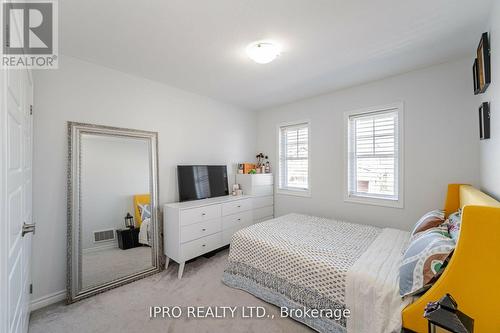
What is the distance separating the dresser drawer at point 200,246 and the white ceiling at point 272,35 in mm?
2223

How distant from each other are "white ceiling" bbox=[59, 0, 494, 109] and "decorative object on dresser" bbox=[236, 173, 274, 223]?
1799 millimetres

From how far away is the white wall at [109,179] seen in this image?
7.64 feet

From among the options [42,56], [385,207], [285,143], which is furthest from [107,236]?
[385,207]

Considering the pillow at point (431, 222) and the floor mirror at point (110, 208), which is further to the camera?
the floor mirror at point (110, 208)

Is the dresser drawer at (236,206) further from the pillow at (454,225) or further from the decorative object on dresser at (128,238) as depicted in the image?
the pillow at (454,225)

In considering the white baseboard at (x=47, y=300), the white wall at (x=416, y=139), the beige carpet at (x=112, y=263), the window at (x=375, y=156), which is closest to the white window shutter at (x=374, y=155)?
the window at (x=375, y=156)

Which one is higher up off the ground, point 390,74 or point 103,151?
point 390,74

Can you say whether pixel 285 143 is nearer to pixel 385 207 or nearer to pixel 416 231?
pixel 385 207

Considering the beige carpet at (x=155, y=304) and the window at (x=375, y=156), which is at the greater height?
the window at (x=375, y=156)

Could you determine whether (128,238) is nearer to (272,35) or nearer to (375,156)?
(272,35)

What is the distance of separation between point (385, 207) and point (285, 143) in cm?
200

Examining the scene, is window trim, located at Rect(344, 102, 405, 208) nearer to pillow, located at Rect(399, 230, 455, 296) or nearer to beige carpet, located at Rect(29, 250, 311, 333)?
pillow, located at Rect(399, 230, 455, 296)

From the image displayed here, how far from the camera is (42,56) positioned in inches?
82.1

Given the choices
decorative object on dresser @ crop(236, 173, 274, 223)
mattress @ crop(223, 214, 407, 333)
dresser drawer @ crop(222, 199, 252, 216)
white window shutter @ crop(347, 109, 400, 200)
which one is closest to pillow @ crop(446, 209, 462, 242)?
mattress @ crop(223, 214, 407, 333)
